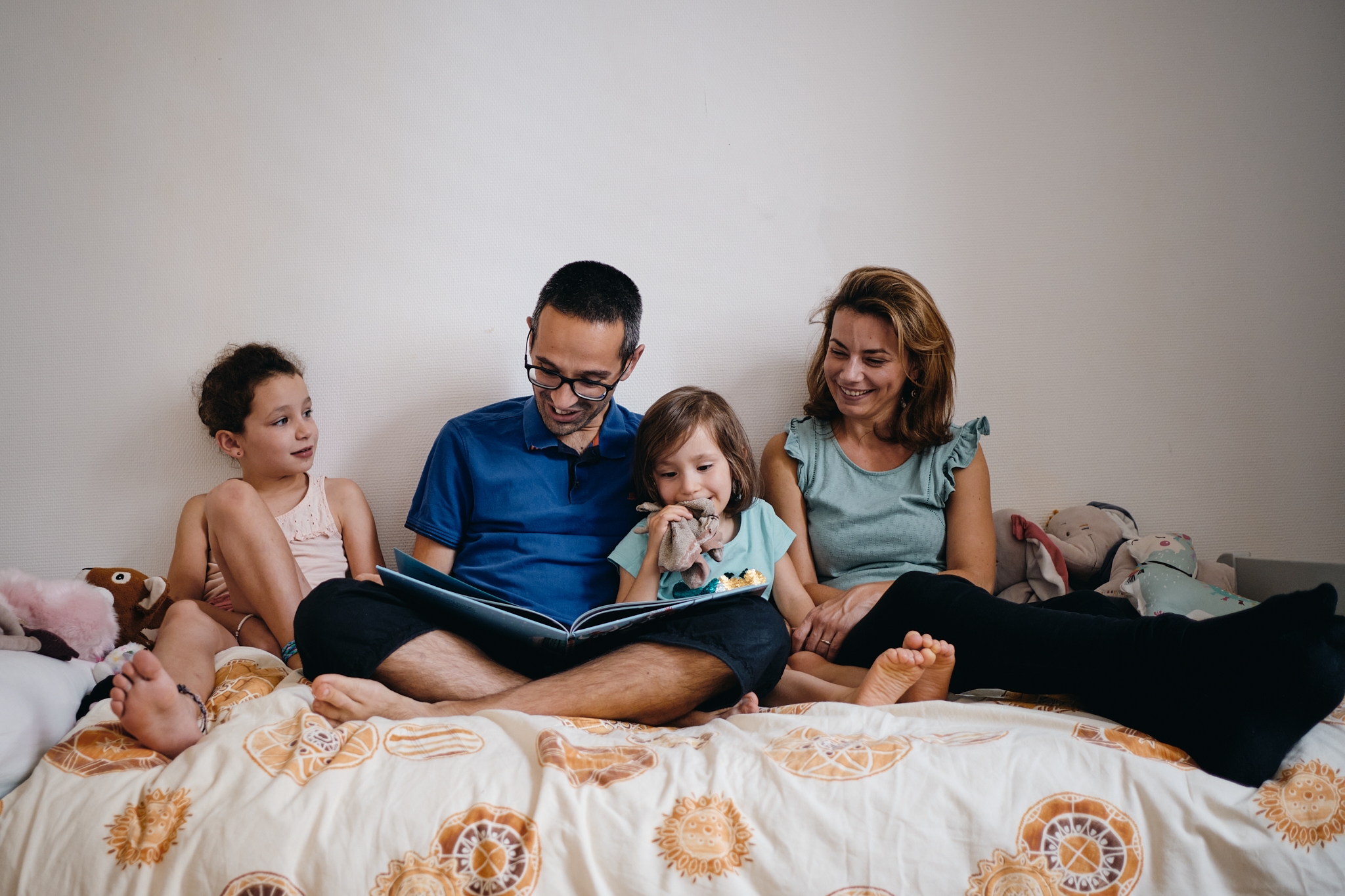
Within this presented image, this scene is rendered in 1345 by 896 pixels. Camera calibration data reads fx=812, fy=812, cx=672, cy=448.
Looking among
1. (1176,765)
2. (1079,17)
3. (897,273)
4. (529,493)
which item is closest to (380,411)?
(529,493)

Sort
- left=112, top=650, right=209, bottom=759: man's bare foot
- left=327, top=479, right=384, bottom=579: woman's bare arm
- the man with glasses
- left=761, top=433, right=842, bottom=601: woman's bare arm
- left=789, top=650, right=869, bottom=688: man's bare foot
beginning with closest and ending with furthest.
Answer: left=112, top=650, right=209, bottom=759: man's bare foot
the man with glasses
left=789, top=650, right=869, bottom=688: man's bare foot
left=761, top=433, right=842, bottom=601: woman's bare arm
left=327, top=479, right=384, bottom=579: woman's bare arm

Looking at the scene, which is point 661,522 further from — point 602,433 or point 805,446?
point 805,446

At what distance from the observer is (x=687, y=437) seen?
4.91 feet

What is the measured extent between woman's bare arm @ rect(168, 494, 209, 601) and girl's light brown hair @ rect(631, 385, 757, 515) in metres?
0.96

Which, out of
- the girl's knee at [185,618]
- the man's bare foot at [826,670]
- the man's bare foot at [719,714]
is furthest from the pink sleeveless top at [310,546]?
the man's bare foot at [826,670]

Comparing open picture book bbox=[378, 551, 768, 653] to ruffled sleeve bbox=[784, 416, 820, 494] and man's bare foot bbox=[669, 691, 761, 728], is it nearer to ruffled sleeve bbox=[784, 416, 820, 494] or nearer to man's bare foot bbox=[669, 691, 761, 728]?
man's bare foot bbox=[669, 691, 761, 728]

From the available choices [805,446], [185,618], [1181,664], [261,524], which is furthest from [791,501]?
[185,618]

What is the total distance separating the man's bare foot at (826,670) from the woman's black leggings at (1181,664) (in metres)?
0.14

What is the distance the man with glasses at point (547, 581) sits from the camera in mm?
1173

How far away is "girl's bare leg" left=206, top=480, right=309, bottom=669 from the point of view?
1.49m

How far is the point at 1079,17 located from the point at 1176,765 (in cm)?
177

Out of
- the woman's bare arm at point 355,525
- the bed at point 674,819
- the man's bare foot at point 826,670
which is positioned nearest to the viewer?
the bed at point 674,819

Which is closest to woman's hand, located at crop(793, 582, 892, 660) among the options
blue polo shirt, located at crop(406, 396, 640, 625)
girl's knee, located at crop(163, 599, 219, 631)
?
blue polo shirt, located at crop(406, 396, 640, 625)

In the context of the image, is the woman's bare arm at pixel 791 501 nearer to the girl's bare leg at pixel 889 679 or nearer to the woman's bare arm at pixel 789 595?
the woman's bare arm at pixel 789 595
